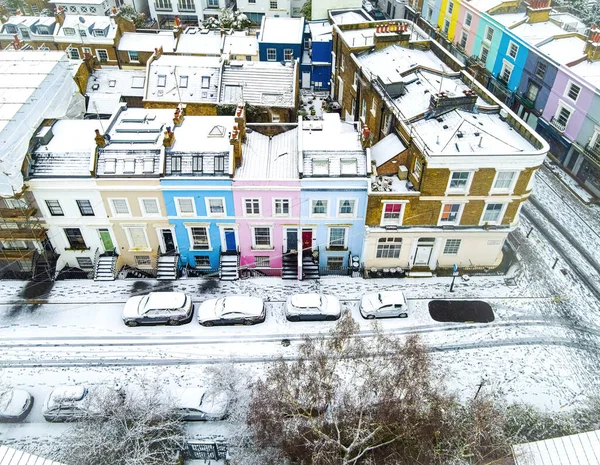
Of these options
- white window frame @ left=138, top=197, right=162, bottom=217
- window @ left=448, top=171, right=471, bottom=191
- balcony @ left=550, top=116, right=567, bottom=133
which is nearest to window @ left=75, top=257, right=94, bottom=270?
white window frame @ left=138, top=197, right=162, bottom=217

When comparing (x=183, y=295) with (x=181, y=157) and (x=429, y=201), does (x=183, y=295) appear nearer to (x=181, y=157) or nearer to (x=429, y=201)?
(x=181, y=157)

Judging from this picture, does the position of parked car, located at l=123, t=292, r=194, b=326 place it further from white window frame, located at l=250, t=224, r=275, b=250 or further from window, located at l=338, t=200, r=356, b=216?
window, located at l=338, t=200, r=356, b=216

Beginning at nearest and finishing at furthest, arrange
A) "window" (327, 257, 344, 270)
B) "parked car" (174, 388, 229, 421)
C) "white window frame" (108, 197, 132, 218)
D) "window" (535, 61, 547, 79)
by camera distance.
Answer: "parked car" (174, 388, 229, 421) → "white window frame" (108, 197, 132, 218) → "window" (327, 257, 344, 270) → "window" (535, 61, 547, 79)

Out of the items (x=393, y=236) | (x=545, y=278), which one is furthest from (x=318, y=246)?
(x=545, y=278)

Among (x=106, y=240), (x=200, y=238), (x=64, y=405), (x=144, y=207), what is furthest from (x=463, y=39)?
(x=64, y=405)

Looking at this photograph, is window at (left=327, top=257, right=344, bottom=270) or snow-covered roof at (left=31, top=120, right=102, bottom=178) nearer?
snow-covered roof at (left=31, top=120, right=102, bottom=178)

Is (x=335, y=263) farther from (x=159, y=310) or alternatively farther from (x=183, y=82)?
(x=183, y=82)

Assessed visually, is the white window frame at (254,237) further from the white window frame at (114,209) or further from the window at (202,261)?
the white window frame at (114,209)

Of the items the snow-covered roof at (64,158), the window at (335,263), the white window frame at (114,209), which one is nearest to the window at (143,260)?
the white window frame at (114,209)
